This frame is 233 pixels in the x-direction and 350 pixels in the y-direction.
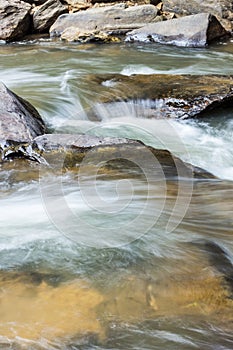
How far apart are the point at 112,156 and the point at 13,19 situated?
440 inches

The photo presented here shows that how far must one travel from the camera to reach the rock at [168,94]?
5809 millimetres

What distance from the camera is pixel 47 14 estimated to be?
14180 millimetres

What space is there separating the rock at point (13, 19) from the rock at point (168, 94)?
7.57 meters

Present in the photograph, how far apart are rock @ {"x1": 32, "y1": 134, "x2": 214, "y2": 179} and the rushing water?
0.15 metres

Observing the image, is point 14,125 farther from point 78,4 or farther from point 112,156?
point 78,4

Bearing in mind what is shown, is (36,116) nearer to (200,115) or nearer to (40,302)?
(200,115)

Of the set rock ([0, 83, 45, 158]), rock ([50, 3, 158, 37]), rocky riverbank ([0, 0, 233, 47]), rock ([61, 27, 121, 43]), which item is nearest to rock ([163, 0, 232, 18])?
rocky riverbank ([0, 0, 233, 47])

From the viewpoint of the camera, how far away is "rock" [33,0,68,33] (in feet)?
45.9

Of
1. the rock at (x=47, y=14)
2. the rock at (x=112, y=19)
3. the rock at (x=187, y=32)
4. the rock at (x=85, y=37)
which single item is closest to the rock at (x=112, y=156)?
the rock at (x=187, y=32)

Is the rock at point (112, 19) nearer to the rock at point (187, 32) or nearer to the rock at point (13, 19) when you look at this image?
the rock at point (13, 19)

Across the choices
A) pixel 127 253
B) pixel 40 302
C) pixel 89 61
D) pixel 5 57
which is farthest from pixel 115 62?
pixel 40 302

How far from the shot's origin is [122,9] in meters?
13.4

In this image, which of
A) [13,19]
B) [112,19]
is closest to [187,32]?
[112,19]

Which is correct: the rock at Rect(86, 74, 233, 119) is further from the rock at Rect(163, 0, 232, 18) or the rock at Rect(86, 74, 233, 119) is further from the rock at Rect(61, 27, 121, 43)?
the rock at Rect(163, 0, 232, 18)
